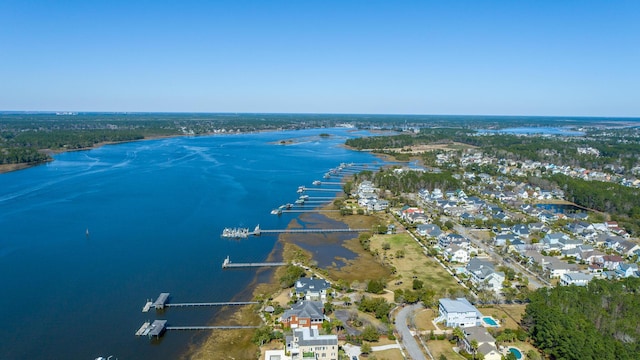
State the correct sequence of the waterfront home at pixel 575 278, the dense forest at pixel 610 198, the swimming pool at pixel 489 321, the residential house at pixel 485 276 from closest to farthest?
the swimming pool at pixel 489 321
the residential house at pixel 485 276
the waterfront home at pixel 575 278
the dense forest at pixel 610 198

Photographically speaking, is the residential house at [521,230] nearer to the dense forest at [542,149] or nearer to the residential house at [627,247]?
the residential house at [627,247]

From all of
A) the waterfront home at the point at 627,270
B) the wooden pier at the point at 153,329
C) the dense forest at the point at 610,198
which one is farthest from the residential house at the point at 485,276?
the dense forest at the point at 610,198

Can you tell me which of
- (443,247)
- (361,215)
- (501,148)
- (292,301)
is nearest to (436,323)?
(292,301)

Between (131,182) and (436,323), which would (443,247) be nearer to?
(436,323)

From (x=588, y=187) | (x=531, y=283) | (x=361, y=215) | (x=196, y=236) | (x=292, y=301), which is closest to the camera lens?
(x=292, y=301)

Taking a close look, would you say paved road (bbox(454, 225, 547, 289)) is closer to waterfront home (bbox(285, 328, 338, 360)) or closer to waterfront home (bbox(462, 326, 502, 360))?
waterfront home (bbox(462, 326, 502, 360))
